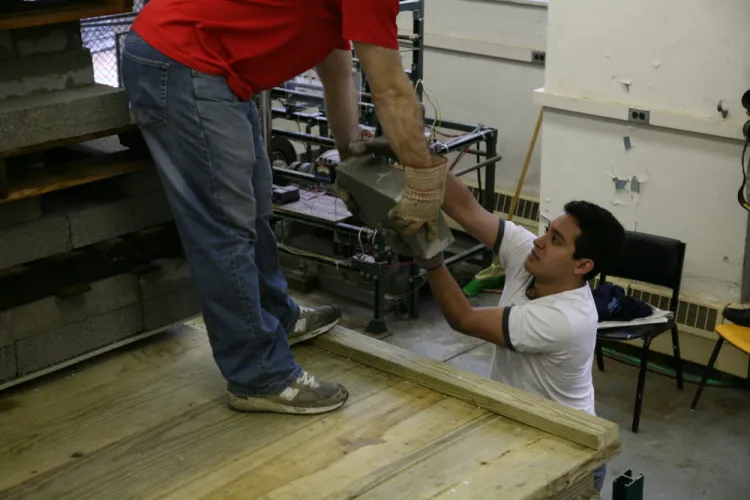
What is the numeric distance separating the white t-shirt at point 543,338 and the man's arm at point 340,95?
655mm

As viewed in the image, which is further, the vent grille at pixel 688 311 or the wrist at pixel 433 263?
the vent grille at pixel 688 311

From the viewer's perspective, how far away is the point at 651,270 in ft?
16.3

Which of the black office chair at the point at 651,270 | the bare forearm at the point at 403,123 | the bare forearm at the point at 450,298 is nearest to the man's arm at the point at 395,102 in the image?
the bare forearm at the point at 403,123

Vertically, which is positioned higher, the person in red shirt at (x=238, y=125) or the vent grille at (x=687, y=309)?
the person in red shirt at (x=238, y=125)

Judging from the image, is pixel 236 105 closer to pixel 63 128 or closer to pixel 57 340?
pixel 63 128

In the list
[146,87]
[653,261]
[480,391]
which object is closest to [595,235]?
[480,391]

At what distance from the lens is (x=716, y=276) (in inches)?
199

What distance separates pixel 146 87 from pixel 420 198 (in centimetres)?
71

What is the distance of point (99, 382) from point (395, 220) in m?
0.95

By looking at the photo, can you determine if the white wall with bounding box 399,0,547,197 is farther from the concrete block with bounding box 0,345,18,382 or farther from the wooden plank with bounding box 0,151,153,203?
the concrete block with bounding box 0,345,18,382

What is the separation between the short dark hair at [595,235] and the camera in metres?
3.18

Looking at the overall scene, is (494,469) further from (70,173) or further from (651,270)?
(651,270)

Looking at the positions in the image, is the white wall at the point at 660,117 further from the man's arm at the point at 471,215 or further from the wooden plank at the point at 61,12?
the wooden plank at the point at 61,12

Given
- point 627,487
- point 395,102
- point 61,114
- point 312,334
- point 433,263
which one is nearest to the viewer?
point 395,102
